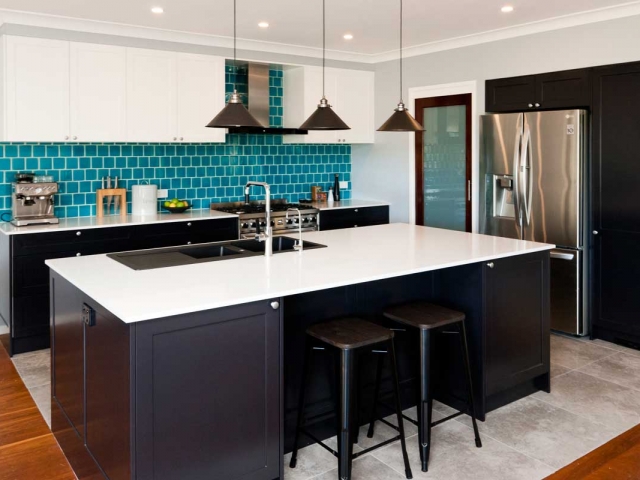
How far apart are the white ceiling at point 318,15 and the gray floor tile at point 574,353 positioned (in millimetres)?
2565

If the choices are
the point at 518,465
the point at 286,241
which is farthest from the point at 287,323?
the point at 518,465

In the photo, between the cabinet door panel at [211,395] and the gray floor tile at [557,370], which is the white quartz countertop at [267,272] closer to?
the cabinet door panel at [211,395]

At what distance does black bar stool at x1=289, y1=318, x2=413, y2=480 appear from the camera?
269 centimetres

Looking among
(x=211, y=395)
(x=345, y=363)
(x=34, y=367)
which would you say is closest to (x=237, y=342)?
(x=211, y=395)

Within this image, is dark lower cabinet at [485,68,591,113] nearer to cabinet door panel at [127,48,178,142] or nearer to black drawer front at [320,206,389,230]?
black drawer front at [320,206,389,230]

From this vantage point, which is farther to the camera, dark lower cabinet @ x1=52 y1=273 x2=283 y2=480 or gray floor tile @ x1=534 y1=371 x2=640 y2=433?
gray floor tile @ x1=534 y1=371 x2=640 y2=433

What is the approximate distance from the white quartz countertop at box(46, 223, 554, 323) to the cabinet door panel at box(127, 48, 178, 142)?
2.05m

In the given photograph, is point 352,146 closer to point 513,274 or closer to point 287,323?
point 513,274

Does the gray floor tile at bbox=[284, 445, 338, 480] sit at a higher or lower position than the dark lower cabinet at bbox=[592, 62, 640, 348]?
lower

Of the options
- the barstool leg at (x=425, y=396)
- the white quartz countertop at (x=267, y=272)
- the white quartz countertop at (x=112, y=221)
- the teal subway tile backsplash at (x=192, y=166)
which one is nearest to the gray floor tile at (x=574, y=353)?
the white quartz countertop at (x=267, y=272)

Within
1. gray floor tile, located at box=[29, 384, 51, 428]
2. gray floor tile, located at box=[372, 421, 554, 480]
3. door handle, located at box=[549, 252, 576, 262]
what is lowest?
gray floor tile, located at box=[372, 421, 554, 480]

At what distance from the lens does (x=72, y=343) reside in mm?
2893

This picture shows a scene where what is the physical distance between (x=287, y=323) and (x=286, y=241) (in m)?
0.94

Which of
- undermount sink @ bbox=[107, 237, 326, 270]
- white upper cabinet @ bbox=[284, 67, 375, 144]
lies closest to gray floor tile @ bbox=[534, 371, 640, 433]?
undermount sink @ bbox=[107, 237, 326, 270]
